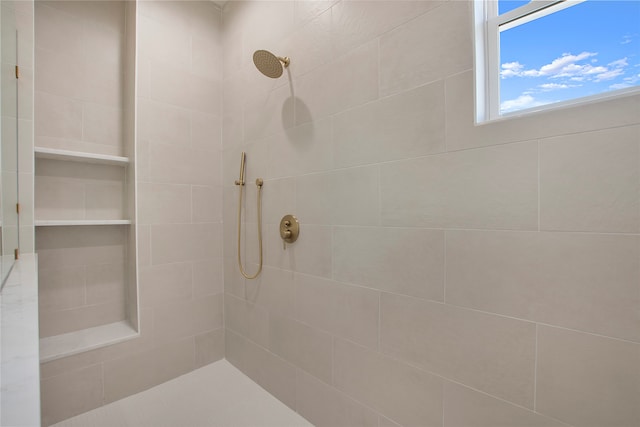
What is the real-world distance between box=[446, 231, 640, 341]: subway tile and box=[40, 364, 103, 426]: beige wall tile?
6.39 ft

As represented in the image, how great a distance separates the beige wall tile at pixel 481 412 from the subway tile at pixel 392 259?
324mm

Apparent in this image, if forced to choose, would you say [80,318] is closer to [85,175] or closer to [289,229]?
[85,175]

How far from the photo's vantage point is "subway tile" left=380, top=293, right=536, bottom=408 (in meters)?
0.87

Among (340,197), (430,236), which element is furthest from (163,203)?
(430,236)

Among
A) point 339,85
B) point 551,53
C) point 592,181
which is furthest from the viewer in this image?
point 339,85

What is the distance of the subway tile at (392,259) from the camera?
1056 millimetres

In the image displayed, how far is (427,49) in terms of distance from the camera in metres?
1.05

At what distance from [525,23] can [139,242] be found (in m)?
2.13

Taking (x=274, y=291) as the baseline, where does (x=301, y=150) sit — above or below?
above

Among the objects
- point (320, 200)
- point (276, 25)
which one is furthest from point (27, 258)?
point (276, 25)

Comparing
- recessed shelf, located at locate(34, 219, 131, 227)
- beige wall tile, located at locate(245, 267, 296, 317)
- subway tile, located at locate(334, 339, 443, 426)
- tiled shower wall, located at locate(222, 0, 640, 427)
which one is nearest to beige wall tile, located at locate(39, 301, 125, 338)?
recessed shelf, located at locate(34, 219, 131, 227)

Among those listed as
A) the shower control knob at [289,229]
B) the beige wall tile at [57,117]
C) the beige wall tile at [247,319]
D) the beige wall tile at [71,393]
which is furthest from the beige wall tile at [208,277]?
the beige wall tile at [57,117]

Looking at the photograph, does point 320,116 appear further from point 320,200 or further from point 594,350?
point 594,350

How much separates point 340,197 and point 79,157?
1.50m
